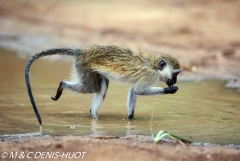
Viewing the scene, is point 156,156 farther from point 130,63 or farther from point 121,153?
point 130,63

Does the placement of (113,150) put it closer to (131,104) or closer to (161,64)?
(131,104)

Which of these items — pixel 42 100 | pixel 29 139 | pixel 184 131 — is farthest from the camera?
pixel 42 100

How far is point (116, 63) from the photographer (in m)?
8.31

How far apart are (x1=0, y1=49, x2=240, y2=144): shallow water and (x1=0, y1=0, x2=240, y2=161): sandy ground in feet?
5.72

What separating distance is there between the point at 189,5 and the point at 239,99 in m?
10.7

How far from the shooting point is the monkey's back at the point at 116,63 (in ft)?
27.2

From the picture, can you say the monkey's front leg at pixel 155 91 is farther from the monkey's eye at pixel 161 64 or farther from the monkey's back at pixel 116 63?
the monkey's eye at pixel 161 64

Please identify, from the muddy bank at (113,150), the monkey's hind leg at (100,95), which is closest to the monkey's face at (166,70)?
the monkey's hind leg at (100,95)

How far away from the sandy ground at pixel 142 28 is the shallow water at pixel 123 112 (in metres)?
1.74

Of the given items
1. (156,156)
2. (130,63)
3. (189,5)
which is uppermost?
(189,5)

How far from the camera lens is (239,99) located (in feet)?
32.2

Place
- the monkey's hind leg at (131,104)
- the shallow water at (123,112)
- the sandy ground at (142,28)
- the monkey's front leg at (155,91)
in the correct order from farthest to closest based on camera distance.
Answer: the sandy ground at (142,28) → the monkey's hind leg at (131,104) → the monkey's front leg at (155,91) → the shallow water at (123,112)

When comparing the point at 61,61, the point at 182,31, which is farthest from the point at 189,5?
the point at 61,61

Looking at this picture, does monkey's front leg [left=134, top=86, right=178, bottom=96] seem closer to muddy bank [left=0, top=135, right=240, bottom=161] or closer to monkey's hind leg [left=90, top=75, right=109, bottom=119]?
monkey's hind leg [left=90, top=75, right=109, bottom=119]
